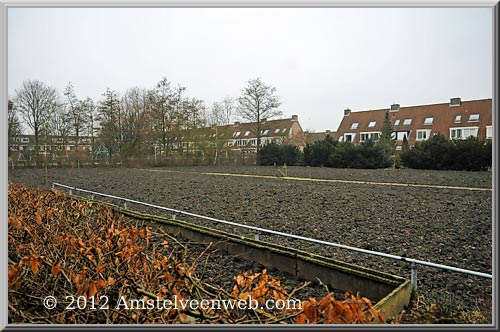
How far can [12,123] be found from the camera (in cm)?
195

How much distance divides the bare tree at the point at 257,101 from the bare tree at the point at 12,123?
1381mm

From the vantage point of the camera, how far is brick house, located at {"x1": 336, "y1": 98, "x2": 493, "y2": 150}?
6.00 ft

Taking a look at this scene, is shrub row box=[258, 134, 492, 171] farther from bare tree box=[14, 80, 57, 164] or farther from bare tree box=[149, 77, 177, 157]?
bare tree box=[14, 80, 57, 164]

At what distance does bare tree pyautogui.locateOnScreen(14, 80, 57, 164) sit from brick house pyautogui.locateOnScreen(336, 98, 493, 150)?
2.10 m

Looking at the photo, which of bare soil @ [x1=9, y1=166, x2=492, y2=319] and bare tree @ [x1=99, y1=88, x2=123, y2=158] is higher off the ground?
bare tree @ [x1=99, y1=88, x2=123, y2=158]

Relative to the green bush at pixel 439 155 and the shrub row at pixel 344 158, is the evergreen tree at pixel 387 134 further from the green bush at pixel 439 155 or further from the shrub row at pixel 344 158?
the shrub row at pixel 344 158

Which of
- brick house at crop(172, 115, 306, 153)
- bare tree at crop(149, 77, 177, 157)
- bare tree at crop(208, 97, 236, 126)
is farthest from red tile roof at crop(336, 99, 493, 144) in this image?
bare tree at crop(149, 77, 177, 157)

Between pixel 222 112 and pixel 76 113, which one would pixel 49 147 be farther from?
pixel 222 112

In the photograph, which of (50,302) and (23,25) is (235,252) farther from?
(23,25)

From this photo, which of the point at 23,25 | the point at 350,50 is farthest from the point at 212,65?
the point at 23,25

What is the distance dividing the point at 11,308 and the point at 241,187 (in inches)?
217

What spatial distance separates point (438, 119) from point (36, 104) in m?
3.11

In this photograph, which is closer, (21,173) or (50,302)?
(50,302)

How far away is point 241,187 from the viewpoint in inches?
272
